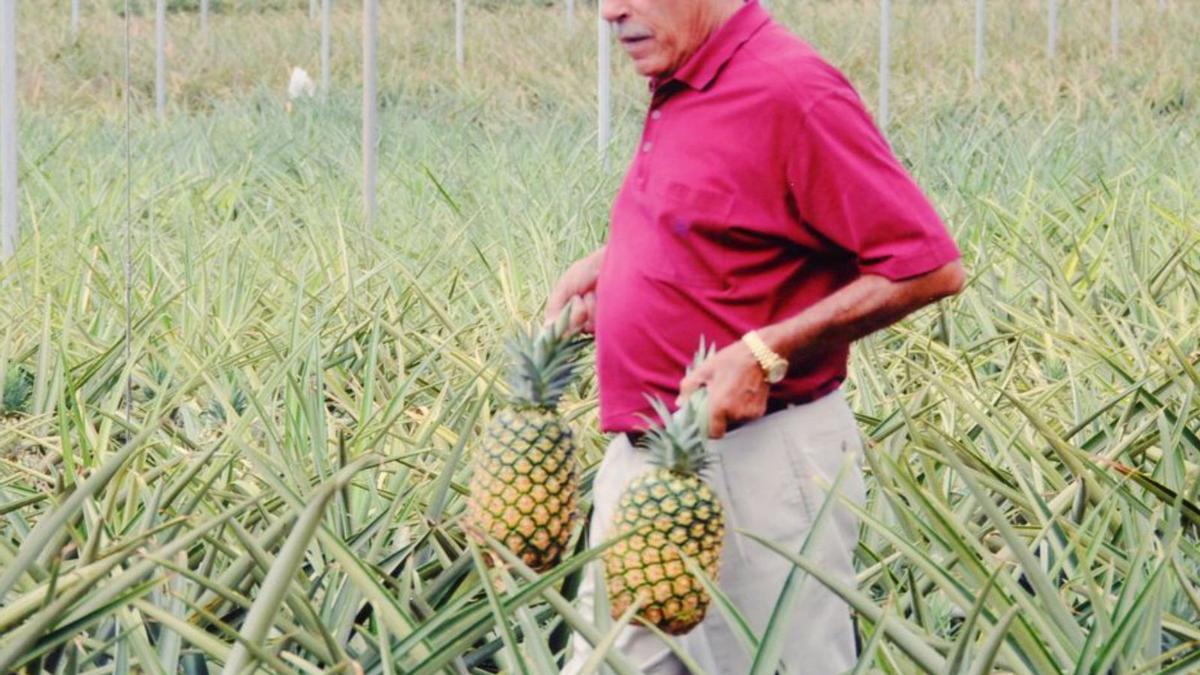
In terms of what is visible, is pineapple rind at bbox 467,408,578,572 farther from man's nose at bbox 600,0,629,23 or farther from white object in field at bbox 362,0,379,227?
white object in field at bbox 362,0,379,227

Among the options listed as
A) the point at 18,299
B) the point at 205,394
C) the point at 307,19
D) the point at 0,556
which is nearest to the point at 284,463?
the point at 0,556

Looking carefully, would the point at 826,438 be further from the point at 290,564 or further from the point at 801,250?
the point at 290,564

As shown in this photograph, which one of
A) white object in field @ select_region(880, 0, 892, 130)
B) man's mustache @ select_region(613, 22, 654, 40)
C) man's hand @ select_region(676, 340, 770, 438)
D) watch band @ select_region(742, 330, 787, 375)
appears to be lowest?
white object in field @ select_region(880, 0, 892, 130)

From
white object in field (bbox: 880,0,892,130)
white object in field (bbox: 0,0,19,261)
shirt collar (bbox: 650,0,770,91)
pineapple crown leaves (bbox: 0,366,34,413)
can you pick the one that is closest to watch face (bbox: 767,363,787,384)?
shirt collar (bbox: 650,0,770,91)

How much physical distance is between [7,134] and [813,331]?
3183mm

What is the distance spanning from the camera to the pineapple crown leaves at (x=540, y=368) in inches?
67.3

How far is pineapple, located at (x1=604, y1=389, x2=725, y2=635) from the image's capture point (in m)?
1.54

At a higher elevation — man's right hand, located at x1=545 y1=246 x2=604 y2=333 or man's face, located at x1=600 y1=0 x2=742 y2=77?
man's face, located at x1=600 y1=0 x2=742 y2=77

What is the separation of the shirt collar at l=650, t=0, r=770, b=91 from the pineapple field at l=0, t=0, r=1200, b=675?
27 centimetres

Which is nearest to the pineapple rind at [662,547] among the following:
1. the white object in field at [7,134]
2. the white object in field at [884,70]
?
the white object in field at [7,134]

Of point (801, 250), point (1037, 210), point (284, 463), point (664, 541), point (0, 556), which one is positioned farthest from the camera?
point (1037, 210)

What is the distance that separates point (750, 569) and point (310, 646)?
428 mm

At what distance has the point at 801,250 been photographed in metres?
1.79

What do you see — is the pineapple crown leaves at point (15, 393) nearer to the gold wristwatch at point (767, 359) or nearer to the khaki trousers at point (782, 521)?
the khaki trousers at point (782, 521)
